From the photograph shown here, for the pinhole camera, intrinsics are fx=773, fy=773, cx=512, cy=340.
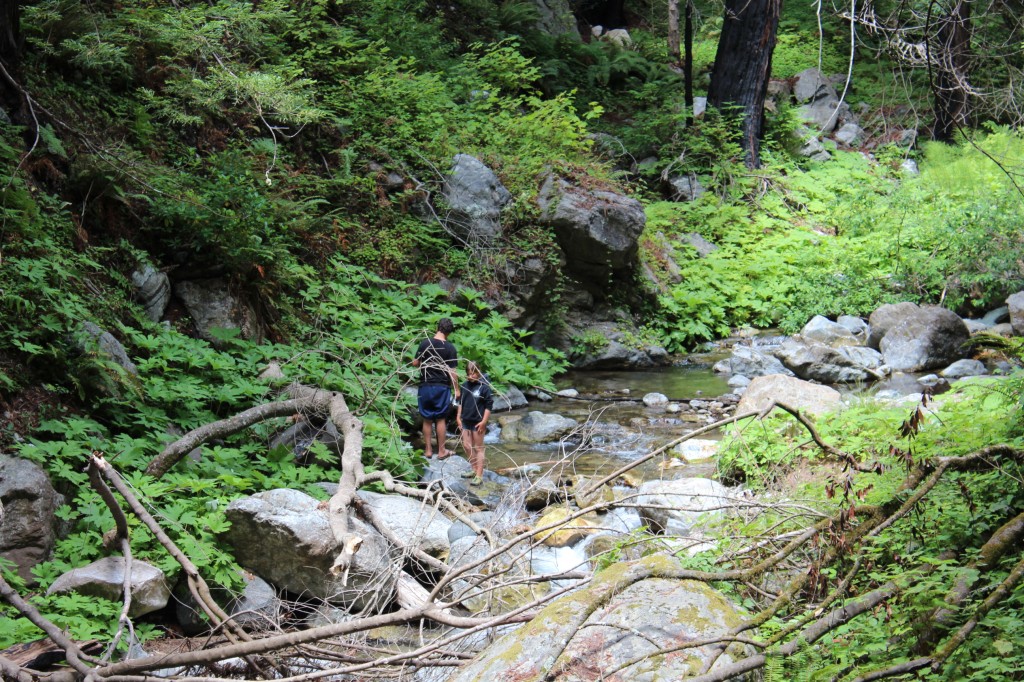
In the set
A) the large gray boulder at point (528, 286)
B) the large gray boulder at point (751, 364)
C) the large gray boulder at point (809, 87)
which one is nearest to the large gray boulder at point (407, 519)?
the large gray boulder at point (528, 286)

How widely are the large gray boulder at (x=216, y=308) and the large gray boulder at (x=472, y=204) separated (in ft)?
13.0

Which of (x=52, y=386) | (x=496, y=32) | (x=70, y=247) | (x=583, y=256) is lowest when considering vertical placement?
(x=583, y=256)

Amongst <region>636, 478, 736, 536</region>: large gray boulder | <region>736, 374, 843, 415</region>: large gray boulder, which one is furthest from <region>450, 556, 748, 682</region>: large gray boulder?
<region>736, 374, 843, 415</region>: large gray boulder

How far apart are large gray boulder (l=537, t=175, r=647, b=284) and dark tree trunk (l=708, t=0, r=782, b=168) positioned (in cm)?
517

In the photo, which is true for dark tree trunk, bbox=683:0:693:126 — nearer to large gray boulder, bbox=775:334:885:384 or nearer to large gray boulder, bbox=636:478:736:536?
large gray boulder, bbox=775:334:885:384

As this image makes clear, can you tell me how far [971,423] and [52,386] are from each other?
6.37 metres

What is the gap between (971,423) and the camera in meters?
4.36

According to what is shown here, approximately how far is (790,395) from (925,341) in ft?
12.3

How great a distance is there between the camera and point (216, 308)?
8375 millimetres

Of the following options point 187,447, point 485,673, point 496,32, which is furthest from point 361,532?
point 496,32

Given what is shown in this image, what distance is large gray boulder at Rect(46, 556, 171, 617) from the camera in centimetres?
450

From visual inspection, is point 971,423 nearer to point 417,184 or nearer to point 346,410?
point 346,410

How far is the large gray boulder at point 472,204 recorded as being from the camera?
38.3 feet

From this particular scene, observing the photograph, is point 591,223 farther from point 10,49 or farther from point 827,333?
point 10,49
